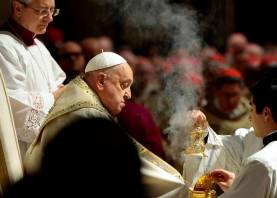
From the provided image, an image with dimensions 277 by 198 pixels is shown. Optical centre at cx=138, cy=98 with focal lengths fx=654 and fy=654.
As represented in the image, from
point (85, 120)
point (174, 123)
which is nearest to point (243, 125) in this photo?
point (174, 123)

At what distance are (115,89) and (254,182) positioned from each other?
3.13 ft

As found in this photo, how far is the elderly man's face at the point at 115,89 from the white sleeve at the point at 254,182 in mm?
860

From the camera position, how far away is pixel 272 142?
305cm

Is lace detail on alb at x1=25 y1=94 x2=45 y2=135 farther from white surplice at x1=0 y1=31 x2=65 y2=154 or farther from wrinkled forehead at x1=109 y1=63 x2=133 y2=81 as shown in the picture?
wrinkled forehead at x1=109 y1=63 x2=133 y2=81

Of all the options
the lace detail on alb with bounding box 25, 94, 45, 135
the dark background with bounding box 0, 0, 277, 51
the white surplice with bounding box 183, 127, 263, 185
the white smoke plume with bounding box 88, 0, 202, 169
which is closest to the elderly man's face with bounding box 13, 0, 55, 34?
the lace detail on alb with bounding box 25, 94, 45, 135

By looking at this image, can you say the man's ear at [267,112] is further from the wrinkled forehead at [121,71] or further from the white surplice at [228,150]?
the wrinkled forehead at [121,71]

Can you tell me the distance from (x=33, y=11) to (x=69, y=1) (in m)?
3.31

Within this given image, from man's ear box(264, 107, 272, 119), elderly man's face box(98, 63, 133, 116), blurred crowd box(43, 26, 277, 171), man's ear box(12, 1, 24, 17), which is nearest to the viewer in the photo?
man's ear box(264, 107, 272, 119)

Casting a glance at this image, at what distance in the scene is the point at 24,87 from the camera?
12.1ft

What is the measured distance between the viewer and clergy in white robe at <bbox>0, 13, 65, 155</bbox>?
3607mm

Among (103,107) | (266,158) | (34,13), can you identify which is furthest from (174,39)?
(266,158)

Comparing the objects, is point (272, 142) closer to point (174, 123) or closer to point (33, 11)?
point (174, 123)

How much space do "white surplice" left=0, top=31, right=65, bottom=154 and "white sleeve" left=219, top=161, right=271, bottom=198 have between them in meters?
1.28

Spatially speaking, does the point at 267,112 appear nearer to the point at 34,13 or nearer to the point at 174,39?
the point at 34,13
